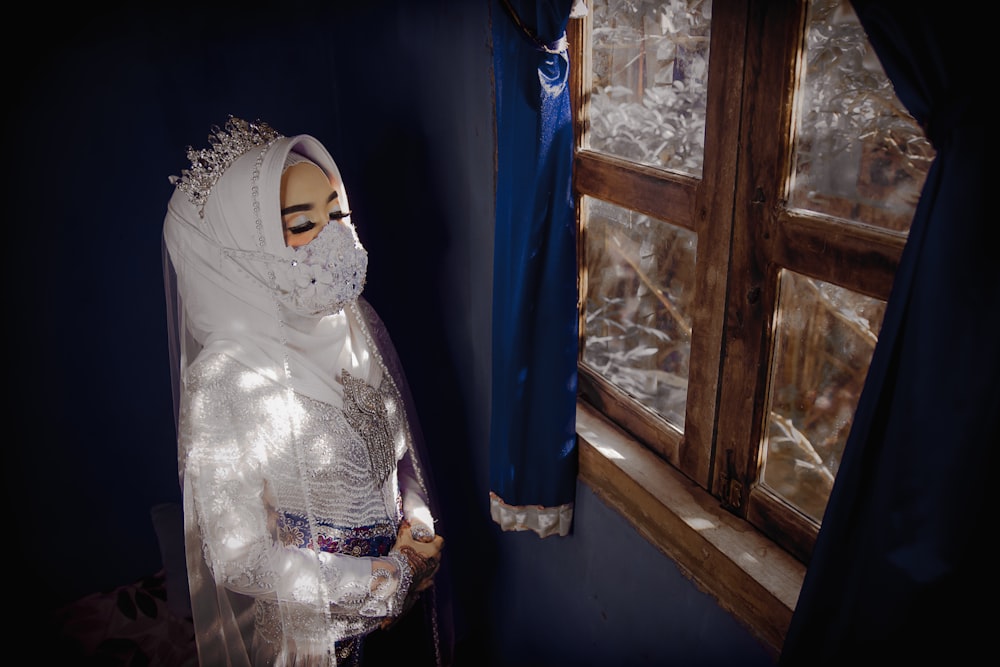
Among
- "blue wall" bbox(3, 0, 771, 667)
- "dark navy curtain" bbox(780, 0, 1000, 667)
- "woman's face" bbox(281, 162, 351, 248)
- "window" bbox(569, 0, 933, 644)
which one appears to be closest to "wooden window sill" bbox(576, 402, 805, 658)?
"window" bbox(569, 0, 933, 644)

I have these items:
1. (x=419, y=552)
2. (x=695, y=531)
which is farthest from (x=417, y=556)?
(x=695, y=531)

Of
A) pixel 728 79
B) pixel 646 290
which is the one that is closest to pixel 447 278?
pixel 646 290

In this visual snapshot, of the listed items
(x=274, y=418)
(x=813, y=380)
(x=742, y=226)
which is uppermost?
(x=742, y=226)

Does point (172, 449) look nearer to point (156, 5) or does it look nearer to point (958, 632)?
point (156, 5)

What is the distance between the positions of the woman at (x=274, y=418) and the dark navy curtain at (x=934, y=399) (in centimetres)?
104

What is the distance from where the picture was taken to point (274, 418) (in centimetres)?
155

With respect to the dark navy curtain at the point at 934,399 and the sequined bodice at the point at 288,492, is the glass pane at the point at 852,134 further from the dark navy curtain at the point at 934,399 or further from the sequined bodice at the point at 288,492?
the sequined bodice at the point at 288,492

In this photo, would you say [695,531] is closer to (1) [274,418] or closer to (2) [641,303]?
(2) [641,303]

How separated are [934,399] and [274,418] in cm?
120

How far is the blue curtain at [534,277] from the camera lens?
4.53ft

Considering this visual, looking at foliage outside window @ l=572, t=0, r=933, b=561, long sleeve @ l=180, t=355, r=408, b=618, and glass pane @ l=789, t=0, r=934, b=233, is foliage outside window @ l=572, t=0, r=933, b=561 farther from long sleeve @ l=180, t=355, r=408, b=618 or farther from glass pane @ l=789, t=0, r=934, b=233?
long sleeve @ l=180, t=355, r=408, b=618

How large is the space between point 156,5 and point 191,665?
68.4 inches

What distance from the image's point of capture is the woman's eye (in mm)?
1531

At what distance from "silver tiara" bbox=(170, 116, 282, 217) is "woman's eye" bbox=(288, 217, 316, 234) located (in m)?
0.19
